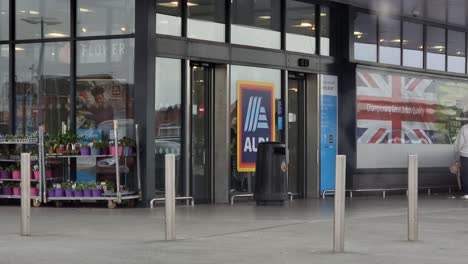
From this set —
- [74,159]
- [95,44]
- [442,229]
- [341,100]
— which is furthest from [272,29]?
[442,229]

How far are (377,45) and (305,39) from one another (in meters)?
2.38

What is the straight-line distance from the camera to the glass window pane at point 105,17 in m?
15.2

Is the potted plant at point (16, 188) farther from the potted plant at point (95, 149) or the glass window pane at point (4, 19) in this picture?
the glass window pane at point (4, 19)

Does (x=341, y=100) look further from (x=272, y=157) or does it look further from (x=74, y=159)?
(x=74, y=159)

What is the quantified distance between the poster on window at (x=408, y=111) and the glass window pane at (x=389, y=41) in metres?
0.41

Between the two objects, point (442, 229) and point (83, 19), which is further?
point (83, 19)

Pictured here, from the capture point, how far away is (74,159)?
1564 centimetres

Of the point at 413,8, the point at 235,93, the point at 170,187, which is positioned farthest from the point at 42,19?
the point at 413,8

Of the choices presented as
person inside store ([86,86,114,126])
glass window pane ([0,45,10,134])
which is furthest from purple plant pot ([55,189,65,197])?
glass window pane ([0,45,10,134])

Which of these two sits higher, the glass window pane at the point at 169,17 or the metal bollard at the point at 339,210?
the glass window pane at the point at 169,17

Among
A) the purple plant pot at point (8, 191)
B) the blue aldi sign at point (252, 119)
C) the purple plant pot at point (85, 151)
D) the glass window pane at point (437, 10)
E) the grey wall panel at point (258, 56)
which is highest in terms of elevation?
the glass window pane at point (437, 10)

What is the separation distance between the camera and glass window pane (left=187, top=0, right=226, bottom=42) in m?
15.8

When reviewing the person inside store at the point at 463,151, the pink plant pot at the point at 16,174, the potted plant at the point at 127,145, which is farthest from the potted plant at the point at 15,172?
the person inside store at the point at 463,151

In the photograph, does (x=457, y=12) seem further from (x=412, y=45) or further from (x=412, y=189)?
(x=412, y=189)
